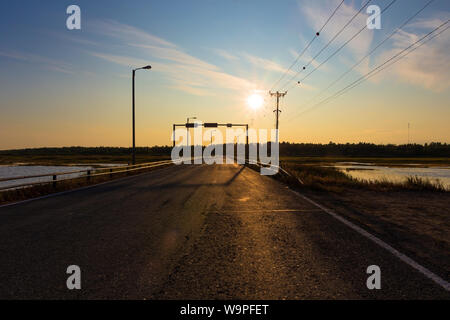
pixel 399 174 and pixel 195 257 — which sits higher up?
pixel 195 257

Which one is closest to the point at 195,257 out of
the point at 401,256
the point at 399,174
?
the point at 401,256

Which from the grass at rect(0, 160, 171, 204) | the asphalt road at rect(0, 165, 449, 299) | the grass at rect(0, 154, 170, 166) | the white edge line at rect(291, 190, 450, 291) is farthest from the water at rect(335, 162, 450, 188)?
the grass at rect(0, 154, 170, 166)

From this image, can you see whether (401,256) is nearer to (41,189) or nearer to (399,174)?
(41,189)

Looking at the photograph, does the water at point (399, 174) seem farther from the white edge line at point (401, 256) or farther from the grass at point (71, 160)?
the grass at point (71, 160)

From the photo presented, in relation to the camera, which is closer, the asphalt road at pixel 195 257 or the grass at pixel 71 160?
the asphalt road at pixel 195 257

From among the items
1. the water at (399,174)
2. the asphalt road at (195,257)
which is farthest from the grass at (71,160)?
the asphalt road at (195,257)

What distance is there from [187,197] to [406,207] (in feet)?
26.0

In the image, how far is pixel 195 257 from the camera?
16.4ft

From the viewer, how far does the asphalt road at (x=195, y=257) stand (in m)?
3.71

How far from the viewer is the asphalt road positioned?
3705 mm

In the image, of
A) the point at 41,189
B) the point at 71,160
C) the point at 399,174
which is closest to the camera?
the point at 41,189

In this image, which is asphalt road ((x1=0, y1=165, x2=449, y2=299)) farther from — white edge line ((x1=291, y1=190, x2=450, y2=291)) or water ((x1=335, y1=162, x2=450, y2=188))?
water ((x1=335, y1=162, x2=450, y2=188))

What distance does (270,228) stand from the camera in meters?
7.18
